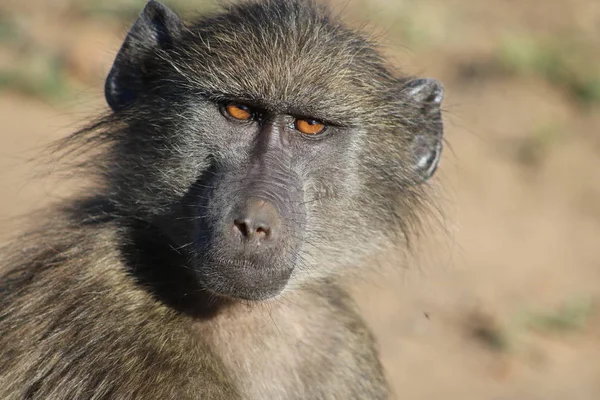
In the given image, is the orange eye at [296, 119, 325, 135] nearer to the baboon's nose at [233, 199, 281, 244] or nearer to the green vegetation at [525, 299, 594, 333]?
the baboon's nose at [233, 199, 281, 244]

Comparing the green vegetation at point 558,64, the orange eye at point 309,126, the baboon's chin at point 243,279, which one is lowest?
the baboon's chin at point 243,279

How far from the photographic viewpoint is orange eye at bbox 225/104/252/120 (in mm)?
4133

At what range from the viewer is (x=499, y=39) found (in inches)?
469

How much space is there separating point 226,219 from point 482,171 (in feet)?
21.5

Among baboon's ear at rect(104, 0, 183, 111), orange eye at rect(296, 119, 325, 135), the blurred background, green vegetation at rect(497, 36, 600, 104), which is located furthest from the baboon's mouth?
green vegetation at rect(497, 36, 600, 104)

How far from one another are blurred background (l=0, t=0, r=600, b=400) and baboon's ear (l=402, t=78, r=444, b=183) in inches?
57.0

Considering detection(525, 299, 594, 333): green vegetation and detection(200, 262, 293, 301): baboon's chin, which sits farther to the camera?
detection(525, 299, 594, 333): green vegetation

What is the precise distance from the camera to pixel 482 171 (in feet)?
32.7

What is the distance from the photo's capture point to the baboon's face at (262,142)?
383cm

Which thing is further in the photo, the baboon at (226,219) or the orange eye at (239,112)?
the orange eye at (239,112)

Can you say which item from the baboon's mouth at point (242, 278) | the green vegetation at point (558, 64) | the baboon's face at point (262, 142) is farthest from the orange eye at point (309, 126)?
the green vegetation at point (558, 64)

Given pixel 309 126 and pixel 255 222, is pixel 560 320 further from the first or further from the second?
pixel 255 222

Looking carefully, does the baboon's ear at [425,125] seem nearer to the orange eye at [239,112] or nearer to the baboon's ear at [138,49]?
the orange eye at [239,112]

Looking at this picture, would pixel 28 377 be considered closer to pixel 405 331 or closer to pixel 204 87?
pixel 204 87
